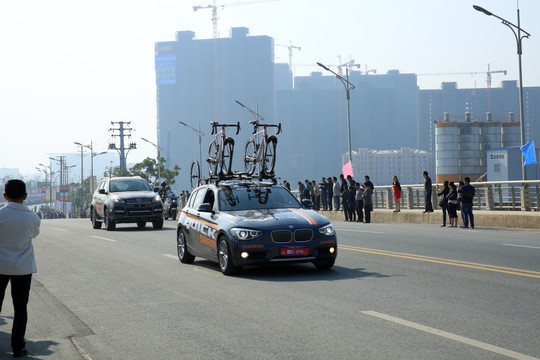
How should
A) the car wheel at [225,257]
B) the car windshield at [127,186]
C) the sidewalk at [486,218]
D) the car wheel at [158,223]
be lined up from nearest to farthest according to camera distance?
the car wheel at [225,257] < the sidewalk at [486,218] < the car wheel at [158,223] < the car windshield at [127,186]

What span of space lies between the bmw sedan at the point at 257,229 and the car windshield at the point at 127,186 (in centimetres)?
1556

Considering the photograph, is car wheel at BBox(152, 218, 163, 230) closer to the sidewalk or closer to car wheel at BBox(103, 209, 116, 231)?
car wheel at BBox(103, 209, 116, 231)

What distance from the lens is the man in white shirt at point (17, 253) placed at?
7.05 m

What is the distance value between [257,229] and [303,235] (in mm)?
730

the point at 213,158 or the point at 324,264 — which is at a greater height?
the point at 213,158

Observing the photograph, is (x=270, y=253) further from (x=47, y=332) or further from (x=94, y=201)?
(x=94, y=201)

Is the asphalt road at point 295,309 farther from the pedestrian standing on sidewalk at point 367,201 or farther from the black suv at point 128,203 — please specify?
the pedestrian standing on sidewalk at point 367,201

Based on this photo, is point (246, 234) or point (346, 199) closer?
point (246, 234)

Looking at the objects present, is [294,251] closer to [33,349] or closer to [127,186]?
[33,349]

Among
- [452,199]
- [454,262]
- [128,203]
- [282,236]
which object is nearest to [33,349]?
[282,236]

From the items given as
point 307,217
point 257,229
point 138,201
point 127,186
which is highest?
point 127,186

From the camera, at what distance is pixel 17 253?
7.18 meters

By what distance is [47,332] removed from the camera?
812 cm

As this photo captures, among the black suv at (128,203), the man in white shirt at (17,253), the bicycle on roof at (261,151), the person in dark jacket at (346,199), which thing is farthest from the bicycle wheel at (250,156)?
the man in white shirt at (17,253)
